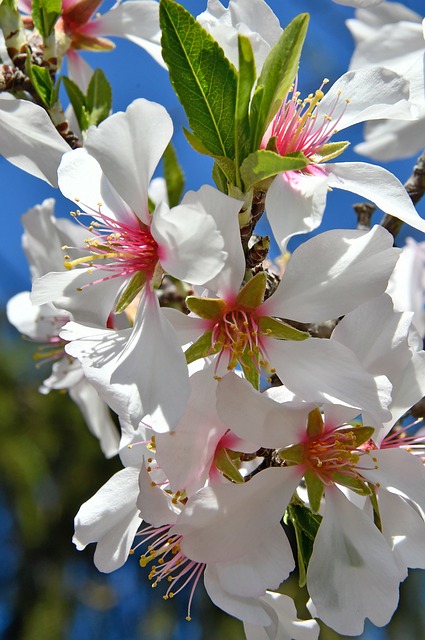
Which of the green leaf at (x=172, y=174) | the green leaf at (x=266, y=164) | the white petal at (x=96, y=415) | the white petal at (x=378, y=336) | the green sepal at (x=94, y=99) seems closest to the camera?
the green leaf at (x=266, y=164)

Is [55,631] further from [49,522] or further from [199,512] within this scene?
[199,512]

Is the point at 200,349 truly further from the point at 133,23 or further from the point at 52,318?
the point at 52,318

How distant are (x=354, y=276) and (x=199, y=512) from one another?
251 mm

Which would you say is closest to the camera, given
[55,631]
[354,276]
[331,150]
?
[354,276]

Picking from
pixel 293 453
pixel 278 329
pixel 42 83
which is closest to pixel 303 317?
pixel 278 329

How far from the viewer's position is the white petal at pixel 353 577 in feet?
2.22

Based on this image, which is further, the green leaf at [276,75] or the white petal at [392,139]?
the white petal at [392,139]

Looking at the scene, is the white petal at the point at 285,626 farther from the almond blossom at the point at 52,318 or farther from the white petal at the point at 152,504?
the almond blossom at the point at 52,318

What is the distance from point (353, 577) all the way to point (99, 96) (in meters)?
0.73

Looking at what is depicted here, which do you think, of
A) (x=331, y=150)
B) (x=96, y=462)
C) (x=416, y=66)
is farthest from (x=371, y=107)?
(x=96, y=462)

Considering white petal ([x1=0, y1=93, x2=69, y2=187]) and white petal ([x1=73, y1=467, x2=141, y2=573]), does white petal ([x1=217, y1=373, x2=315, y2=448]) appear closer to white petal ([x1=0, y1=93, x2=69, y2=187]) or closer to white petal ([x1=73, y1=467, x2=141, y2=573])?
white petal ([x1=73, y1=467, x2=141, y2=573])

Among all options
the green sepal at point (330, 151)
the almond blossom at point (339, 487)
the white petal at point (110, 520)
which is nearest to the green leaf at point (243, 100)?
the green sepal at point (330, 151)

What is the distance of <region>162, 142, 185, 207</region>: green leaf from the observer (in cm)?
118

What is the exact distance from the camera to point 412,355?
74 centimetres
